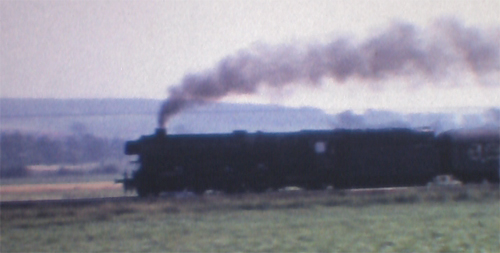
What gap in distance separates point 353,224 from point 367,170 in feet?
36.0

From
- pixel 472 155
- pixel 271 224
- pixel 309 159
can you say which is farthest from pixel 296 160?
pixel 271 224

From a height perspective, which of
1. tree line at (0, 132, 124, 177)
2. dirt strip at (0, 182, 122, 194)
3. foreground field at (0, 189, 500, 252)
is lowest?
foreground field at (0, 189, 500, 252)

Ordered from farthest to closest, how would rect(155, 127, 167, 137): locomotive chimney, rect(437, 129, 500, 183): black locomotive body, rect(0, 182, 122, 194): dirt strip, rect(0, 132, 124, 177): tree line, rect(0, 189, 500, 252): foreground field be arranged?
rect(0, 132, 124, 177): tree line < rect(0, 182, 122, 194): dirt strip < rect(437, 129, 500, 183): black locomotive body < rect(155, 127, 167, 137): locomotive chimney < rect(0, 189, 500, 252): foreground field

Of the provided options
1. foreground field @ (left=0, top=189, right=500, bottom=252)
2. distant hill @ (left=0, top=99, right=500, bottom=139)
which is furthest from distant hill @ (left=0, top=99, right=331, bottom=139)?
foreground field @ (left=0, top=189, right=500, bottom=252)

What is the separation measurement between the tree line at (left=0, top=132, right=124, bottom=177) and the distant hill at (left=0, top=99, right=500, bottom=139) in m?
0.51

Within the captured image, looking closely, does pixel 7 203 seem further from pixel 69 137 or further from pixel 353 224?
pixel 69 137

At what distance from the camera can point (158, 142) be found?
21.5 metres

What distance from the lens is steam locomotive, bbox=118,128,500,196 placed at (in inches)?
850

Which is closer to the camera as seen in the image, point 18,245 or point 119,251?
point 119,251

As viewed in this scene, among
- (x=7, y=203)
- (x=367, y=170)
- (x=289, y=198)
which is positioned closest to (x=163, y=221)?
(x=289, y=198)

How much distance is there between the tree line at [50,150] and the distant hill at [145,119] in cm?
51

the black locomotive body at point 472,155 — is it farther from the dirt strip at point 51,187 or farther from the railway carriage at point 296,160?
the dirt strip at point 51,187

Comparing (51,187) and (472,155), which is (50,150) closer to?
(51,187)

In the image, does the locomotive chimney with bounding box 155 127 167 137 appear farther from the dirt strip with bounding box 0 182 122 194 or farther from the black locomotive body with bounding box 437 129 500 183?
the black locomotive body with bounding box 437 129 500 183
